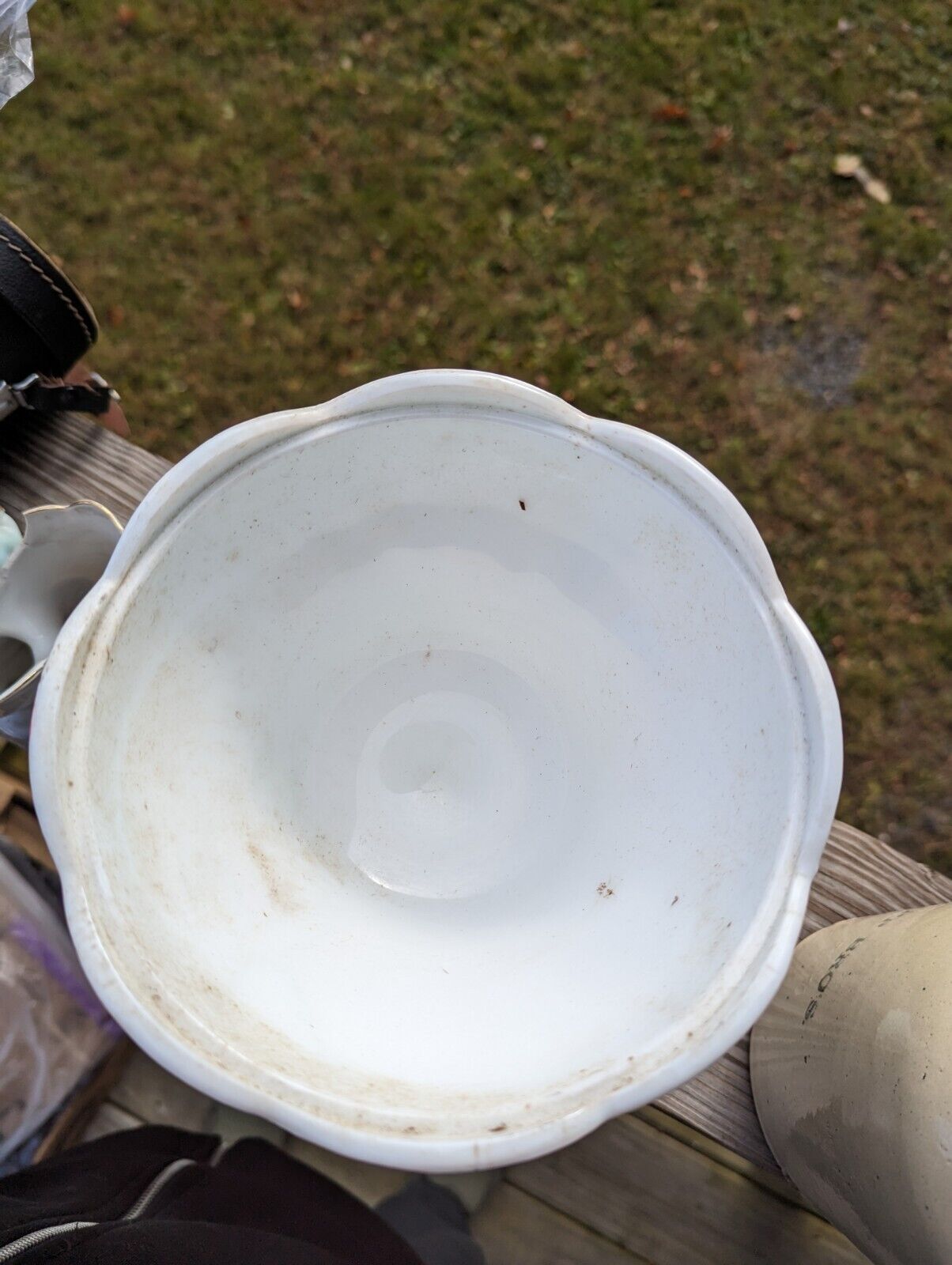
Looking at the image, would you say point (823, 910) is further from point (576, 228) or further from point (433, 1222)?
point (576, 228)

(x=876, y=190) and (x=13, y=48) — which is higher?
(x=13, y=48)

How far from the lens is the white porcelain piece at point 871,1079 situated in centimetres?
67

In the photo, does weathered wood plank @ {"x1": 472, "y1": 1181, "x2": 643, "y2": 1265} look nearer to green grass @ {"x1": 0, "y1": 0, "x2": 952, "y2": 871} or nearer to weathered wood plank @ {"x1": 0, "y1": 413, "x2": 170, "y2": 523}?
green grass @ {"x1": 0, "y1": 0, "x2": 952, "y2": 871}

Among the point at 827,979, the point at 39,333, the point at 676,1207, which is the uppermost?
the point at 39,333

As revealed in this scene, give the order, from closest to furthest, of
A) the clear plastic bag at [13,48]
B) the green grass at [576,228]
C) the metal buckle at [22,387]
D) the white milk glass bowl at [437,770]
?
the white milk glass bowl at [437,770] < the metal buckle at [22,387] < the clear plastic bag at [13,48] < the green grass at [576,228]

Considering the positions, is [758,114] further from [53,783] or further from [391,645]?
[53,783]

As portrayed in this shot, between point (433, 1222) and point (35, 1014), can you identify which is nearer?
point (35, 1014)

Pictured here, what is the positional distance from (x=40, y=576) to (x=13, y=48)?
758 mm

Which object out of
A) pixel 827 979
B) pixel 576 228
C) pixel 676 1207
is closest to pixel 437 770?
pixel 827 979

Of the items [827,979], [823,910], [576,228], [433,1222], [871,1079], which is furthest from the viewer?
[576,228]

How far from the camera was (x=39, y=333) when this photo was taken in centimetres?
89

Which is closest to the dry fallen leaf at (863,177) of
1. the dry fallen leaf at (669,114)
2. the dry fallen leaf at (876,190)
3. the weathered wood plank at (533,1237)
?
the dry fallen leaf at (876,190)

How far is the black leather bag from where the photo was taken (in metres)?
0.86

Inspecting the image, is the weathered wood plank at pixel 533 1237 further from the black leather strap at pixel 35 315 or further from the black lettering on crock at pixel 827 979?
the black leather strap at pixel 35 315
